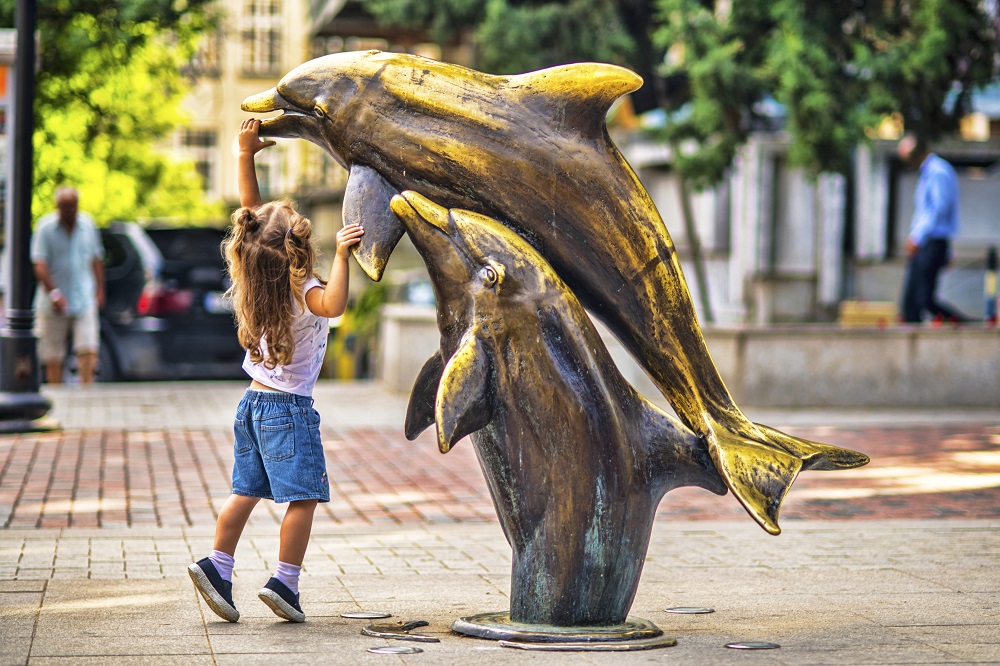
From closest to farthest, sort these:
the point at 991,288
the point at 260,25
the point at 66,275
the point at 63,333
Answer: the point at 66,275 → the point at 63,333 → the point at 991,288 → the point at 260,25

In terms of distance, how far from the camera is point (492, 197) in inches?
185

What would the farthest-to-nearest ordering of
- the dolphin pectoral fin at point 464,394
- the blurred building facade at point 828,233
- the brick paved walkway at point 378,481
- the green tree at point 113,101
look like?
the blurred building facade at point 828,233, the green tree at point 113,101, the brick paved walkway at point 378,481, the dolphin pectoral fin at point 464,394

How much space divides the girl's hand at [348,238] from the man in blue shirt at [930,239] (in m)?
9.51

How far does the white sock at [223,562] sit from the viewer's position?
195 inches

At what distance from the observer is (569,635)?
455 centimetres

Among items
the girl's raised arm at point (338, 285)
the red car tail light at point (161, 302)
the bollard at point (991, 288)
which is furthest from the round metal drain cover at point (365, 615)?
the bollard at point (991, 288)

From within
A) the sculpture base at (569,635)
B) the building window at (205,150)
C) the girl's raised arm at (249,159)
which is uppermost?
the building window at (205,150)

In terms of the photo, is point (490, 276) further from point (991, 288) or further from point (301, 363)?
point (991, 288)

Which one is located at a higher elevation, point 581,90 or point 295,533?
point 581,90

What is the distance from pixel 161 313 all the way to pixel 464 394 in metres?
11.1

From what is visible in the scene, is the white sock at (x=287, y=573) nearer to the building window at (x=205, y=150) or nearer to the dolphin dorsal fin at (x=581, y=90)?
the dolphin dorsal fin at (x=581, y=90)

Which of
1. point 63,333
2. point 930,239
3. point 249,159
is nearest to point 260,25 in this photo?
point 63,333

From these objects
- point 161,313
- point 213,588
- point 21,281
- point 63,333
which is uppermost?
point 21,281

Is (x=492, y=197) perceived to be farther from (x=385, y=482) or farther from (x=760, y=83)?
(x=760, y=83)
